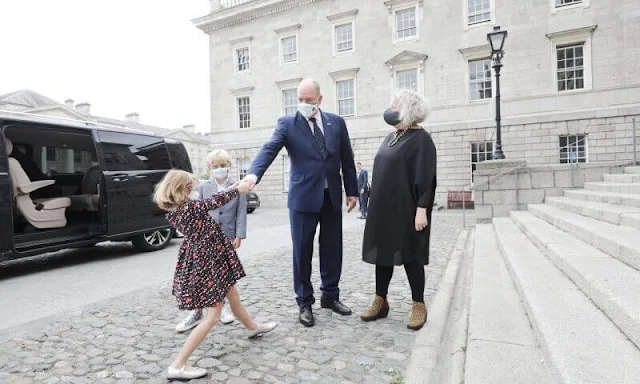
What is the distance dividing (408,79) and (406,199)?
18.3m

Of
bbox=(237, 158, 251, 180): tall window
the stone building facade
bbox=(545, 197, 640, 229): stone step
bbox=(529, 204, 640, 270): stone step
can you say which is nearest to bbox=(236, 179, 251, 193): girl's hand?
bbox=(529, 204, 640, 270): stone step

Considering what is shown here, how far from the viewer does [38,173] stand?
6969 mm

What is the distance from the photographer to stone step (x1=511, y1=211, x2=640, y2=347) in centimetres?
230

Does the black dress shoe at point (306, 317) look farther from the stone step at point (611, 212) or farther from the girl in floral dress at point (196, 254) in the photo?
the stone step at point (611, 212)

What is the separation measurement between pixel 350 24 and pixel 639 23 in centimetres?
1287

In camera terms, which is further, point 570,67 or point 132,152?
point 570,67

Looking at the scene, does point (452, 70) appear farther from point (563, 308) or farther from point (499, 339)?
point (499, 339)

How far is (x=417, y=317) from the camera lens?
3.31 metres

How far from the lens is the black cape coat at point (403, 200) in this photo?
10.5 feet

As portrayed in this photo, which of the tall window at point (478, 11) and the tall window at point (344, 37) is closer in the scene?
the tall window at point (478, 11)

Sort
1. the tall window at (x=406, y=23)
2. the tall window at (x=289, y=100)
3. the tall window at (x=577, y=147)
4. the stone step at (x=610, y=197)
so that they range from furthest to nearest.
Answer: the tall window at (x=289, y=100), the tall window at (x=406, y=23), the tall window at (x=577, y=147), the stone step at (x=610, y=197)

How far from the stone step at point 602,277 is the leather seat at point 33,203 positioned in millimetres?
6975

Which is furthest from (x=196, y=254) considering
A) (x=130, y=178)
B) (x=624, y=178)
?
(x=624, y=178)

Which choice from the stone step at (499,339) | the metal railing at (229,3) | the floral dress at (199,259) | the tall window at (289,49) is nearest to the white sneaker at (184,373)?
the floral dress at (199,259)
